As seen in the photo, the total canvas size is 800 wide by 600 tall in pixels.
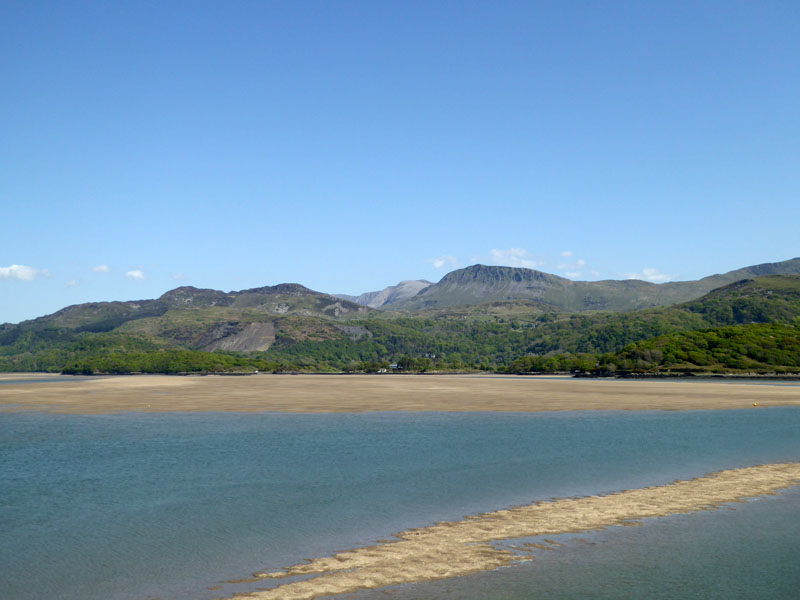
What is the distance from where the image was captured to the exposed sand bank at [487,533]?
17.8 meters

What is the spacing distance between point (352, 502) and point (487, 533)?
7263 millimetres

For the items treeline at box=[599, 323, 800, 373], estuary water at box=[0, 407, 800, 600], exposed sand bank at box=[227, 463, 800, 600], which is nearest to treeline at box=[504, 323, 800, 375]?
treeline at box=[599, 323, 800, 373]

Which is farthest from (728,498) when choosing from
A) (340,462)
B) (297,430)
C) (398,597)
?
(297,430)

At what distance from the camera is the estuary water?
18078mm

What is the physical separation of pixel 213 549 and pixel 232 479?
1208 cm

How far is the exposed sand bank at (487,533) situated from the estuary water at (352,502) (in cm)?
86

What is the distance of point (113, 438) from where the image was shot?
1937 inches

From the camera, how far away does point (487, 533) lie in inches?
884

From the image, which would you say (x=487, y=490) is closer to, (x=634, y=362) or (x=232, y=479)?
(x=232, y=479)

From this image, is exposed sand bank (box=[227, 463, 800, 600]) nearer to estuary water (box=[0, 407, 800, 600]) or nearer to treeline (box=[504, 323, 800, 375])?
estuary water (box=[0, 407, 800, 600])

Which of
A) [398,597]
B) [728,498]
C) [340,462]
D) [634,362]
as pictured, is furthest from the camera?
[634,362]

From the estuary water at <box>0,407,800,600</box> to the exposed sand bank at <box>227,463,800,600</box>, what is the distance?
0.86 m

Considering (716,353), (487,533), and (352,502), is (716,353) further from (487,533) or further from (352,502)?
(487,533)

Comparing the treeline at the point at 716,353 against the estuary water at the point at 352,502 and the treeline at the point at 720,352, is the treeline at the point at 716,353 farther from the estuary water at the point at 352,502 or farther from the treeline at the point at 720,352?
the estuary water at the point at 352,502
